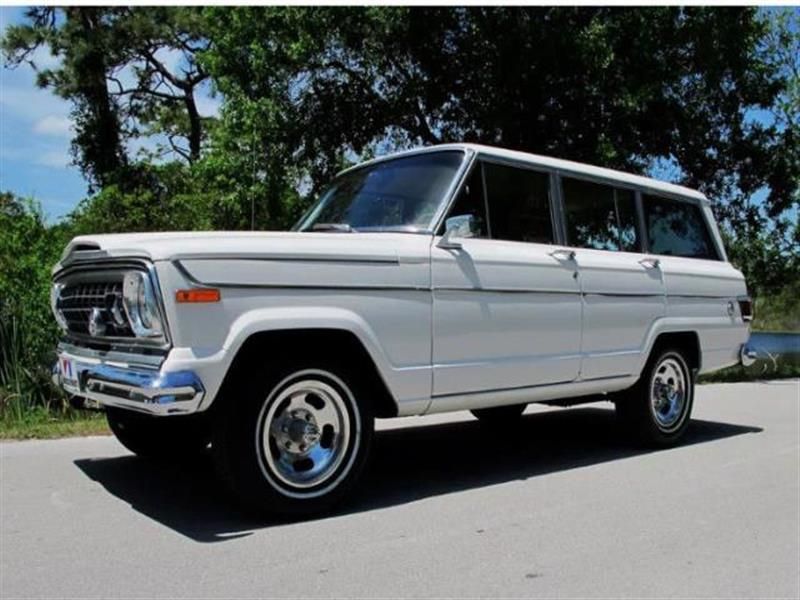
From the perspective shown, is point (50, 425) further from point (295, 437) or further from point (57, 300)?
point (295, 437)

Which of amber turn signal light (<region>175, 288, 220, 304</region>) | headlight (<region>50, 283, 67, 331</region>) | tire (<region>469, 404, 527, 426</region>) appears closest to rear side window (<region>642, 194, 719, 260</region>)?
tire (<region>469, 404, 527, 426</region>)

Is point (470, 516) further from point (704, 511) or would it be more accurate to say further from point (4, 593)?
point (4, 593)

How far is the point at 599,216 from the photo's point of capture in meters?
6.32

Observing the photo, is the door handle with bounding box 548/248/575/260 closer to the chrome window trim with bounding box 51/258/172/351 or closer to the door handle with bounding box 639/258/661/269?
the door handle with bounding box 639/258/661/269

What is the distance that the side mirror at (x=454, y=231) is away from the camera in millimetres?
4930

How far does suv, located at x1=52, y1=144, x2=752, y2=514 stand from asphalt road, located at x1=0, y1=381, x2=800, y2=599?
0.37 metres

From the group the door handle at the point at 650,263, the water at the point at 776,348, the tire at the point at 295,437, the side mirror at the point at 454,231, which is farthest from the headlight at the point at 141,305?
the water at the point at 776,348

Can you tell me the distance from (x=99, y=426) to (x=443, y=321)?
3780mm

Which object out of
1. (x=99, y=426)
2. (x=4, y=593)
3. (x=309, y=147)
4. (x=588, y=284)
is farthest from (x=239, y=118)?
(x=4, y=593)

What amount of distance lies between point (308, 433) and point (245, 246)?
111cm

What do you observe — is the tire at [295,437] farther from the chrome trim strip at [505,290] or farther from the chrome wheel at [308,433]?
the chrome trim strip at [505,290]

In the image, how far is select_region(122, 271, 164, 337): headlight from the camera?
400 centimetres

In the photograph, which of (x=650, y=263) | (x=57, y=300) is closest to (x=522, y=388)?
(x=650, y=263)

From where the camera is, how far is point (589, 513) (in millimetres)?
4719
